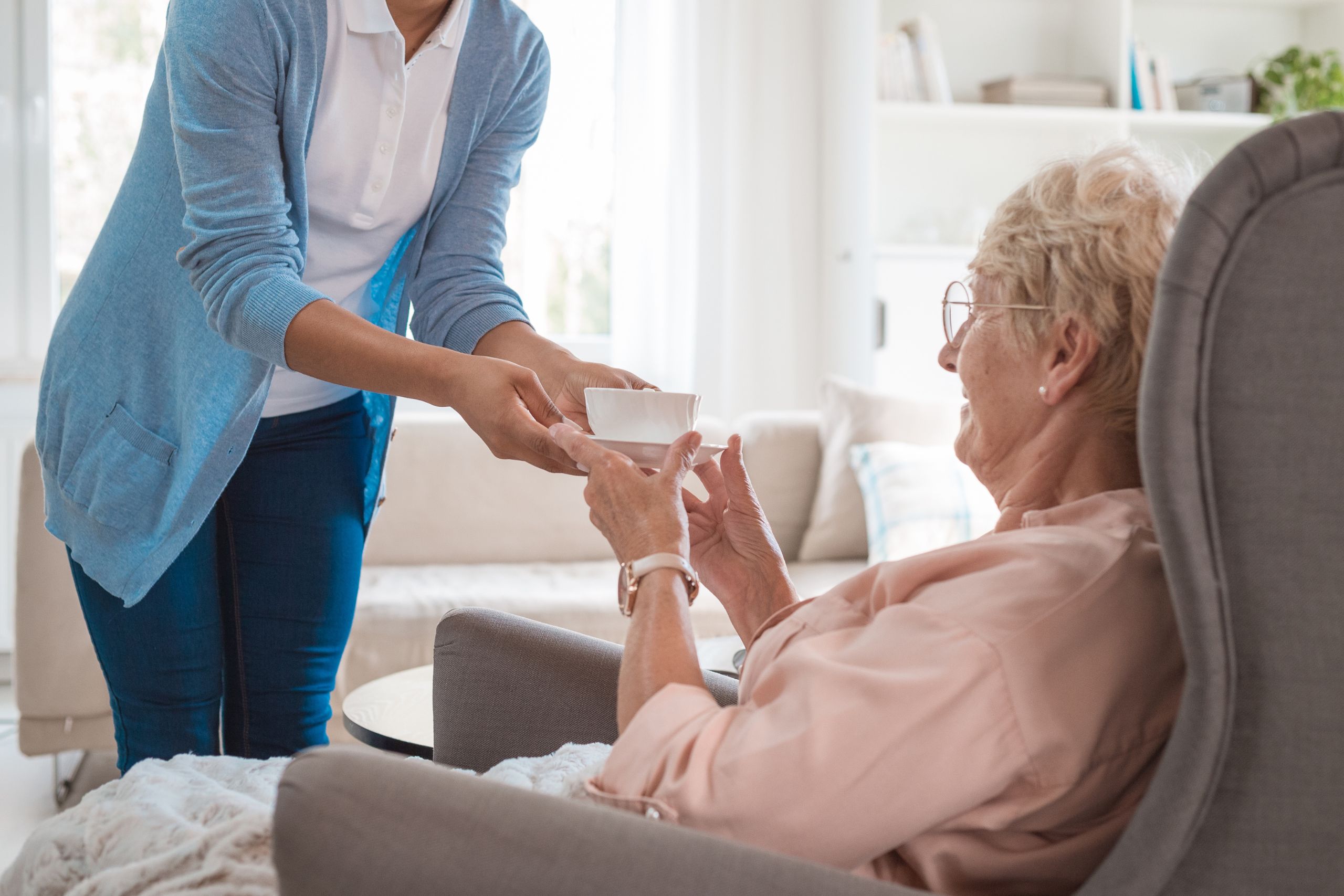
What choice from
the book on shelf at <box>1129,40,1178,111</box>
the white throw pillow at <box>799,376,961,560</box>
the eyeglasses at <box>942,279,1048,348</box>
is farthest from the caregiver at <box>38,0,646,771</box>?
the book on shelf at <box>1129,40,1178,111</box>

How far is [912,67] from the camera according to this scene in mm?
3938

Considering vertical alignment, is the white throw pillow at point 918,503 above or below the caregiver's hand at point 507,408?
below

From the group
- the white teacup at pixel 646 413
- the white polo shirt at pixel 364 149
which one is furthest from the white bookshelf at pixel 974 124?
the white teacup at pixel 646 413

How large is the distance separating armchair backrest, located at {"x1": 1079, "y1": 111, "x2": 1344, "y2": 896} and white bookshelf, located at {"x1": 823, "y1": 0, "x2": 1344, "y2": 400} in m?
3.27

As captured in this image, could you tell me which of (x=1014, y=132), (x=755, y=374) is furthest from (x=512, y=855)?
(x=1014, y=132)

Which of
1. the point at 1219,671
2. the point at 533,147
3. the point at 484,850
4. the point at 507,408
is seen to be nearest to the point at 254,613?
the point at 507,408

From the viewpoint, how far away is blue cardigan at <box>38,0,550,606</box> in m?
1.22

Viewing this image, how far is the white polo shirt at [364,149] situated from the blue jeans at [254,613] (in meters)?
0.08

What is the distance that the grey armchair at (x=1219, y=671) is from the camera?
0.69 meters

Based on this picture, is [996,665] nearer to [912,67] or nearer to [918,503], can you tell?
[918,503]

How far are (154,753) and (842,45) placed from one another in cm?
344

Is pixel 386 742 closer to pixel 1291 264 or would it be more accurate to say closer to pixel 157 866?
pixel 157 866

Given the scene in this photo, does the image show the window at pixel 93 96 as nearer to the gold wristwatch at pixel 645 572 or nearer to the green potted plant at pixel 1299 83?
the gold wristwatch at pixel 645 572

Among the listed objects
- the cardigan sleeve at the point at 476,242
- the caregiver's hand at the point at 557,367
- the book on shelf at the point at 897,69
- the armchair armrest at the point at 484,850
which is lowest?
the armchair armrest at the point at 484,850
